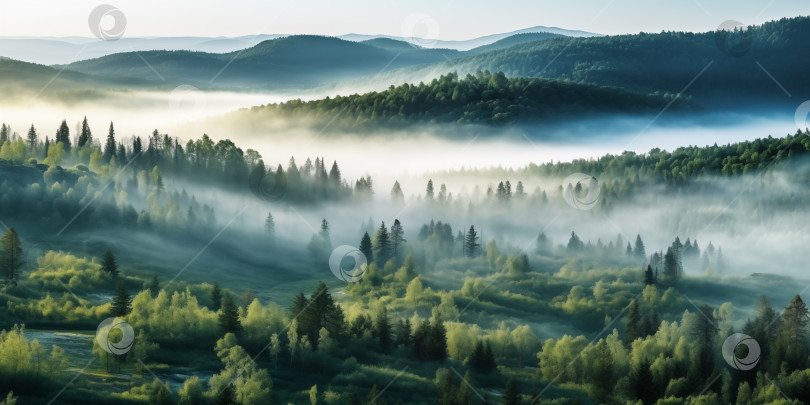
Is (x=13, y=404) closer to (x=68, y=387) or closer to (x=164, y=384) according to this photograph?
(x=68, y=387)

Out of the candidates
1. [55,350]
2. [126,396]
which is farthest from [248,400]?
[55,350]

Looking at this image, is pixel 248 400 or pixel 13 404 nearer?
pixel 13 404

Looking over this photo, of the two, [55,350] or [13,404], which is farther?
[55,350]

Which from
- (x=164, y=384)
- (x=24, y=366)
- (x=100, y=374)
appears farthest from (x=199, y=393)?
(x=24, y=366)

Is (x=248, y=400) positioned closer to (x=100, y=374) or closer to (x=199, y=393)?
(x=199, y=393)

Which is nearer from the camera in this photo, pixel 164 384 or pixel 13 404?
pixel 13 404

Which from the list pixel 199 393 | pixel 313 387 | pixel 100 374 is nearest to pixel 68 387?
pixel 100 374

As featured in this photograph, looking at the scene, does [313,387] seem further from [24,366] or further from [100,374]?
[24,366]
